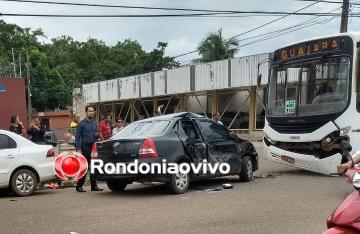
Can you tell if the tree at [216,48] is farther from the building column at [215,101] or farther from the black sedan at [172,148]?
the black sedan at [172,148]

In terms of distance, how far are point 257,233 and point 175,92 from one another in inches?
1127

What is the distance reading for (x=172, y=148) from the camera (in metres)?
10.2

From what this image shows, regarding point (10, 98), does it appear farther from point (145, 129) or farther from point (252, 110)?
point (252, 110)

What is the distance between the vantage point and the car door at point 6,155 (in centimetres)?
1077

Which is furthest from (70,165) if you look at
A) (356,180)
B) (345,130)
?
(356,180)

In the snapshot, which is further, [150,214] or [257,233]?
[150,214]

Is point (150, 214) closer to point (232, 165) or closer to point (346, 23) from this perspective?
point (232, 165)

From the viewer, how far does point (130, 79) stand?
40438mm

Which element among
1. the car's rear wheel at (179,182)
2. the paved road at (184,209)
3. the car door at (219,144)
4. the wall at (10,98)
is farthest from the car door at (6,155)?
the wall at (10,98)

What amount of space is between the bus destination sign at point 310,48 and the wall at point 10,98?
1140 centimetres

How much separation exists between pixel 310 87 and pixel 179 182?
4191mm

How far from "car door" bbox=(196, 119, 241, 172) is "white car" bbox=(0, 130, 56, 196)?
10.8ft

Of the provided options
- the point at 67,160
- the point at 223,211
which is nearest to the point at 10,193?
the point at 67,160

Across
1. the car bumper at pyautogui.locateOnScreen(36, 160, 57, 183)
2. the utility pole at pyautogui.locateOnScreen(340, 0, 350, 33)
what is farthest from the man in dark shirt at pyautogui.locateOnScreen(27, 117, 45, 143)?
the utility pole at pyautogui.locateOnScreen(340, 0, 350, 33)
